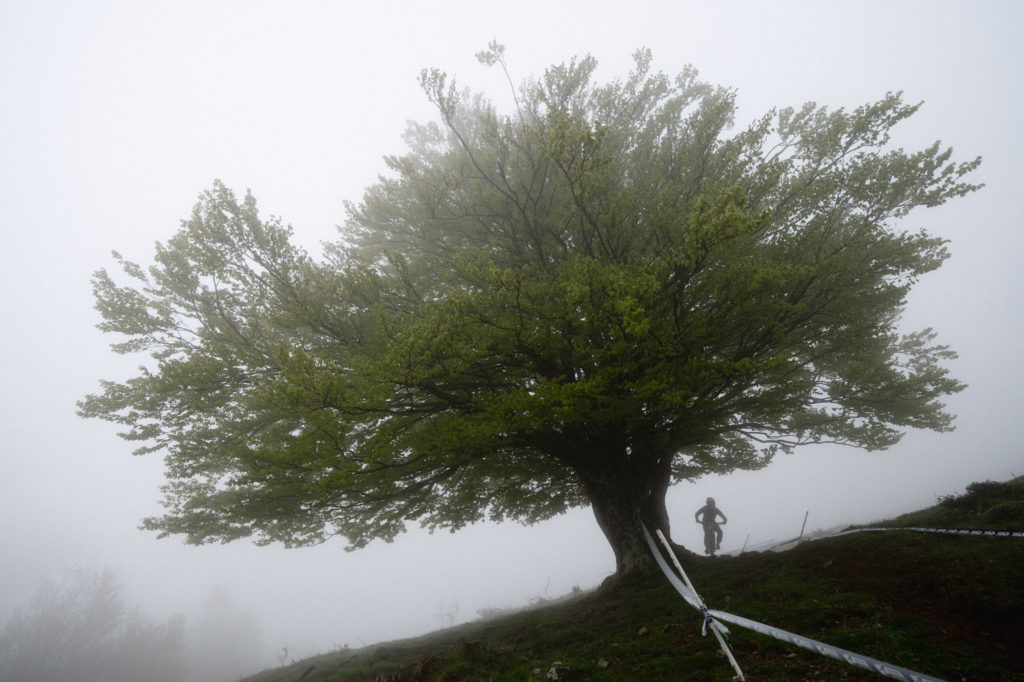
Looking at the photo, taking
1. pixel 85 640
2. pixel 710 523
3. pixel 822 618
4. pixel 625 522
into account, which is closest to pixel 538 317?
pixel 822 618

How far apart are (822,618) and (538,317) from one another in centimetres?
447

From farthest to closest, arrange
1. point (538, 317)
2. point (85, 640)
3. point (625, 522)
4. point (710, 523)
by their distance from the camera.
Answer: point (85, 640)
point (710, 523)
point (625, 522)
point (538, 317)

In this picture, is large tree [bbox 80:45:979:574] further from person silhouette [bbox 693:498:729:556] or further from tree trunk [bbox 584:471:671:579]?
person silhouette [bbox 693:498:729:556]

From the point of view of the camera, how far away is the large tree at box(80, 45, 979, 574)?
5.15 m

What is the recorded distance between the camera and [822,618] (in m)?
4.48

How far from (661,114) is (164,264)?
9.83 metres

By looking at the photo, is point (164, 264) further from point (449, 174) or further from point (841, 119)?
point (841, 119)

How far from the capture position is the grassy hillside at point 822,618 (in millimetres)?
3689

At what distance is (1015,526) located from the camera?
5.25 m

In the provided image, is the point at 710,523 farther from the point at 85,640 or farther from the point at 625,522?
Answer: the point at 85,640

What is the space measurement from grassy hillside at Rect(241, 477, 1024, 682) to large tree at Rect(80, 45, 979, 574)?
221 cm

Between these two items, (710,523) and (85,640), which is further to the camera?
(85,640)

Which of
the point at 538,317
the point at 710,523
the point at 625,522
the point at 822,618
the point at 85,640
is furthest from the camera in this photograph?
the point at 85,640

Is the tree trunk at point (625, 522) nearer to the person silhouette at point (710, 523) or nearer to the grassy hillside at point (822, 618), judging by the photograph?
the grassy hillside at point (822, 618)
